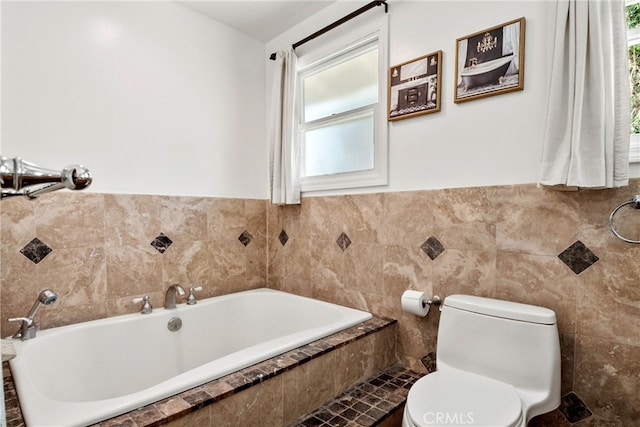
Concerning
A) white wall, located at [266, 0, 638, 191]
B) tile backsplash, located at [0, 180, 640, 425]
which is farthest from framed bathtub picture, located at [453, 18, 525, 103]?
tile backsplash, located at [0, 180, 640, 425]

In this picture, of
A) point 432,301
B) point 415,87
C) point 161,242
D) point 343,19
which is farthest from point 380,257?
point 343,19

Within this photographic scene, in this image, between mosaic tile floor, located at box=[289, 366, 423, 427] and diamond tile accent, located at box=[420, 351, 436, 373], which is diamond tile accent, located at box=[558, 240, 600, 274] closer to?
diamond tile accent, located at box=[420, 351, 436, 373]

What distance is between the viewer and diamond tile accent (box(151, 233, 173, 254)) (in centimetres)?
215

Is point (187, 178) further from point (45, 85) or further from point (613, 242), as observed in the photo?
point (613, 242)

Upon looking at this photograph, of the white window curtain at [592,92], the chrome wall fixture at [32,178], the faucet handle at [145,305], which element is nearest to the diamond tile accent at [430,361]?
the white window curtain at [592,92]

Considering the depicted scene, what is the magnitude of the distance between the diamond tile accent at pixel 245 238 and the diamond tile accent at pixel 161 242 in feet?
1.82

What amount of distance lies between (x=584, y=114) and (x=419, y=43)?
944mm

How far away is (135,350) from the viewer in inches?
75.0

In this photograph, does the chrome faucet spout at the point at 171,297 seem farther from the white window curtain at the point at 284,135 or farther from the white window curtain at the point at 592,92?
the white window curtain at the point at 592,92

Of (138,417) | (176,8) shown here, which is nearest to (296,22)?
(176,8)

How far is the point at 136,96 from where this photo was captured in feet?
6.88

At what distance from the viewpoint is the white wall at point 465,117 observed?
1.53 meters

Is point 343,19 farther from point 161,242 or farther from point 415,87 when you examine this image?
point 161,242

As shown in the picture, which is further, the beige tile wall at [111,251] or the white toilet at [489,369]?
the beige tile wall at [111,251]
